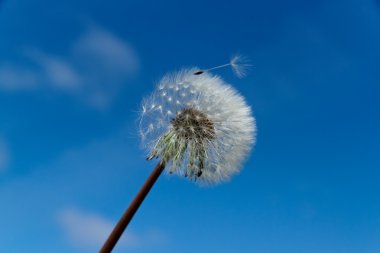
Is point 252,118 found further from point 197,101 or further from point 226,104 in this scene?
point 197,101

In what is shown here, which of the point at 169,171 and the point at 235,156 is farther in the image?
the point at 235,156

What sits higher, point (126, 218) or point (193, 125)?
point (193, 125)

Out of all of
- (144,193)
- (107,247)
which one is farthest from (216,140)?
(107,247)

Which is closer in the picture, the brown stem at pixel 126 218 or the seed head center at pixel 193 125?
the brown stem at pixel 126 218

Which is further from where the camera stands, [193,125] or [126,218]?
[193,125]

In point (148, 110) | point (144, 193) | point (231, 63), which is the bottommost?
point (144, 193)

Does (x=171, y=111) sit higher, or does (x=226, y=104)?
(x=226, y=104)

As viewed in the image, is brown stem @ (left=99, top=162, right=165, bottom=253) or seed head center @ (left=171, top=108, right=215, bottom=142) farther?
seed head center @ (left=171, top=108, right=215, bottom=142)

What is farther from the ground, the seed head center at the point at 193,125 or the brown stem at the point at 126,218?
the seed head center at the point at 193,125

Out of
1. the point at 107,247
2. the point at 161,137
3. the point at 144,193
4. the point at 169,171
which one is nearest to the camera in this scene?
the point at 107,247

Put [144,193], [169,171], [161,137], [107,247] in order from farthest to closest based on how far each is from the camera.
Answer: [161,137]
[169,171]
[144,193]
[107,247]

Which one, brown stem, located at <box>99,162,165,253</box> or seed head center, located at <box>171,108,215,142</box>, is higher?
seed head center, located at <box>171,108,215,142</box>
